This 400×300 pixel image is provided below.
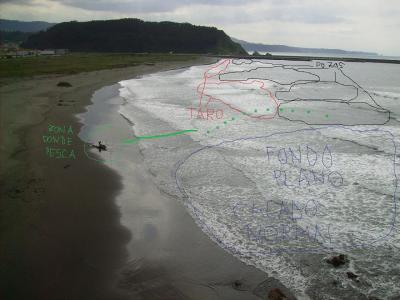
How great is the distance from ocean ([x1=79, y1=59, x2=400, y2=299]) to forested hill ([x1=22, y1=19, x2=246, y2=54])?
439 ft

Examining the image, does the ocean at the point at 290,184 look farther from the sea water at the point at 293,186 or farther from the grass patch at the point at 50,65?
the grass patch at the point at 50,65

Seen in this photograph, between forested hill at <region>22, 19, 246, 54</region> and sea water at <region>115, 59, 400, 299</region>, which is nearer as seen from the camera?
sea water at <region>115, 59, 400, 299</region>

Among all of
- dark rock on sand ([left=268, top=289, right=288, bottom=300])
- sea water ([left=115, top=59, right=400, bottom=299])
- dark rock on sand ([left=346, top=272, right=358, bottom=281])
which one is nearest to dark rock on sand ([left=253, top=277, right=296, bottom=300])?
dark rock on sand ([left=268, top=289, right=288, bottom=300])

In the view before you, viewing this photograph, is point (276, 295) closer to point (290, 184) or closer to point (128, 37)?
point (290, 184)

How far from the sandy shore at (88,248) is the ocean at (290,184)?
2.08 feet

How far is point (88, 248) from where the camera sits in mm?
7762

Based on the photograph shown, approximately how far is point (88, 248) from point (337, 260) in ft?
16.1

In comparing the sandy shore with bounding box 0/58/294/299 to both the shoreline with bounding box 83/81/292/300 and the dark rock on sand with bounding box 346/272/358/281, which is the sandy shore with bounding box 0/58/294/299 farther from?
the dark rock on sand with bounding box 346/272/358/281

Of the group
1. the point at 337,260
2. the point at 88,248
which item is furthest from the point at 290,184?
the point at 88,248

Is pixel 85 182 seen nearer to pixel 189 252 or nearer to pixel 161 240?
pixel 161 240

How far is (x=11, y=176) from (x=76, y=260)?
203 inches

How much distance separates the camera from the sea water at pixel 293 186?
25.3 feet

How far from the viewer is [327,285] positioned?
6.93 meters

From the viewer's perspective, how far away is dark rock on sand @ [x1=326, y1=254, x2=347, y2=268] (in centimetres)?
767
